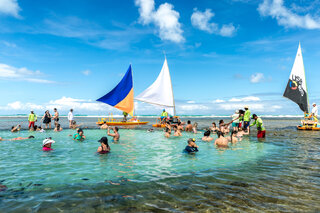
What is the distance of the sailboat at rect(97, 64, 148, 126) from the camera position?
34116mm

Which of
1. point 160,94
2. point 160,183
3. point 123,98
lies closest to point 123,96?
point 123,98

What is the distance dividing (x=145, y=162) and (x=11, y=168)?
5.65 metres

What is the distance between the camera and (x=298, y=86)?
90.4 ft

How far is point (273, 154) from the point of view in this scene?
38.3 feet

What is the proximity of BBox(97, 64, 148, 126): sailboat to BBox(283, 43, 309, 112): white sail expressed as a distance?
23.8 meters

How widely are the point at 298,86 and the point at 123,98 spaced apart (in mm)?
25841

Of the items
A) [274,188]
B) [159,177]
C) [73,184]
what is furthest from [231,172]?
[73,184]

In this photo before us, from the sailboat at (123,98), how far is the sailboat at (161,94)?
4.21 meters

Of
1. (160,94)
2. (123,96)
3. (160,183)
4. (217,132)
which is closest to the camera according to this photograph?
(160,183)

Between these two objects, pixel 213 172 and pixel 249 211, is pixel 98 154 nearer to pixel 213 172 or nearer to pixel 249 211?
pixel 213 172

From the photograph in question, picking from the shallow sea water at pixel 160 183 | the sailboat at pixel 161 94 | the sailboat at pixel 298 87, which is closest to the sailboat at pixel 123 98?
the sailboat at pixel 161 94

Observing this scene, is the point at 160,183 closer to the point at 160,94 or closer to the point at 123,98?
the point at 160,94

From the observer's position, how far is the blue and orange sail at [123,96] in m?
34.1

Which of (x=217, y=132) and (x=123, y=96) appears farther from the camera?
(x=123, y=96)
